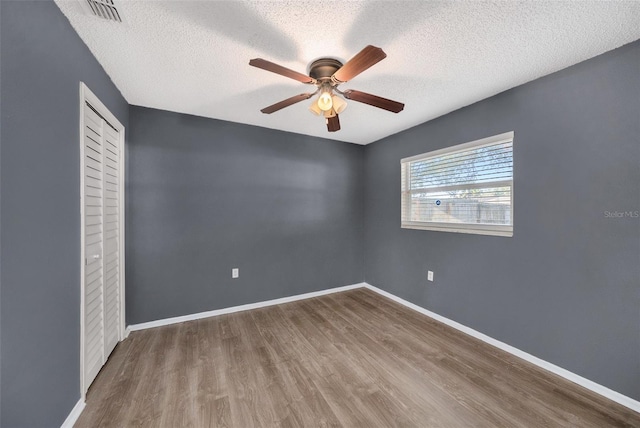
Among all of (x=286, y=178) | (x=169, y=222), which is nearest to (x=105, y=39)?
(x=169, y=222)

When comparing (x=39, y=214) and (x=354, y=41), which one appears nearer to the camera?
(x=39, y=214)

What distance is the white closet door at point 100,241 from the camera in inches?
66.8

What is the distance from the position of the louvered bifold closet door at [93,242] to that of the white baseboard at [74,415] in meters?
0.16

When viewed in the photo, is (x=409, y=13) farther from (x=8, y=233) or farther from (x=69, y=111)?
(x=8, y=233)

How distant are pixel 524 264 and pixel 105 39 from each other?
3.63 meters

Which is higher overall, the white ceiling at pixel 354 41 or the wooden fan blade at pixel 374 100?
the white ceiling at pixel 354 41

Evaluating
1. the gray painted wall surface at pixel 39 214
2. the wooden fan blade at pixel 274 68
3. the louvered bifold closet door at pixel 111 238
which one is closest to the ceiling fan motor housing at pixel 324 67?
the wooden fan blade at pixel 274 68

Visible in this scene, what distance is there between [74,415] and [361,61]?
2.69 m

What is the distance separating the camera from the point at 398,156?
136 inches

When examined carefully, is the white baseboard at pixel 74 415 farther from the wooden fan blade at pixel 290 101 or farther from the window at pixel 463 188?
the window at pixel 463 188

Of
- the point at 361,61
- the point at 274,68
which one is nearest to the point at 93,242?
the point at 274,68

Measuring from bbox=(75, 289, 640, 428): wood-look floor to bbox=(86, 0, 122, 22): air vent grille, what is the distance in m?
2.40

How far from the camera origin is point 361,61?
1.33m

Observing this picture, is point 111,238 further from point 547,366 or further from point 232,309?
point 547,366
